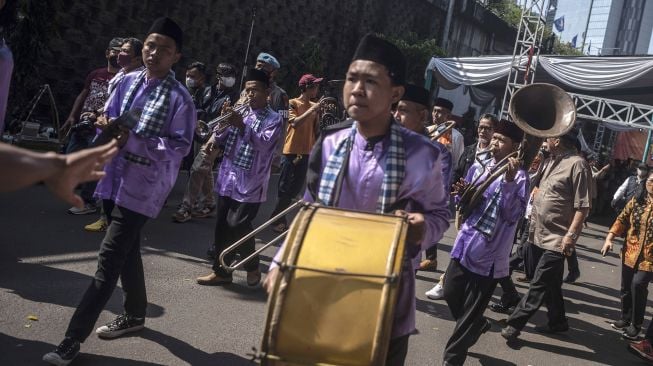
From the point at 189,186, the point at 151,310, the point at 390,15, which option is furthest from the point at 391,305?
the point at 390,15

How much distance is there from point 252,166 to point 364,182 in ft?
9.06

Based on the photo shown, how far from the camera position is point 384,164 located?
8.61 feet

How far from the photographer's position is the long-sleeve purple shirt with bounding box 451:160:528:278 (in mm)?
4406

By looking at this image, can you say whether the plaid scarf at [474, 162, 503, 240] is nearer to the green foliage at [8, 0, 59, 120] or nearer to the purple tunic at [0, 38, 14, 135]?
the purple tunic at [0, 38, 14, 135]

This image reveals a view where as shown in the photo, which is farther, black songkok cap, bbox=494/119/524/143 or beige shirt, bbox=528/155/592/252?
beige shirt, bbox=528/155/592/252

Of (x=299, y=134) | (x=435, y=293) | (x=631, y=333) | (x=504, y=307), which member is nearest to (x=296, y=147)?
(x=299, y=134)

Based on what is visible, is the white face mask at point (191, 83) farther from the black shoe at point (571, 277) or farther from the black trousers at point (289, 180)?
the black shoe at point (571, 277)

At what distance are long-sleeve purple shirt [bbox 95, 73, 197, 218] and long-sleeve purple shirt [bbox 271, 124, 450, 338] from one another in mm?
1434

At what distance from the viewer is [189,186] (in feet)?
24.6

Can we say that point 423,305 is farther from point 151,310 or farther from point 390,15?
point 390,15

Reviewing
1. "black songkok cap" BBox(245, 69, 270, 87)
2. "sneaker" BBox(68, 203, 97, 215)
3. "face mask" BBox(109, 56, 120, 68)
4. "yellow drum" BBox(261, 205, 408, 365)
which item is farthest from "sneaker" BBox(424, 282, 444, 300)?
"face mask" BBox(109, 56, 120, 68)

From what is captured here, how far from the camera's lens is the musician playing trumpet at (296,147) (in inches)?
302

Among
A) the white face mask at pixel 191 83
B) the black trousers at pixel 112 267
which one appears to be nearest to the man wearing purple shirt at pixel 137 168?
the black trousers at pixel 112 267

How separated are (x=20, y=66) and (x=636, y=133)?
27.0m
